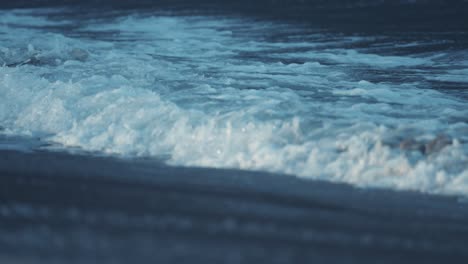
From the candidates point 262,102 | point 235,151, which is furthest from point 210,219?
point 262,102

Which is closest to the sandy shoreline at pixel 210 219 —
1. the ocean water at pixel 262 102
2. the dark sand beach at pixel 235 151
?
the dark sand beach at pixel 235 151

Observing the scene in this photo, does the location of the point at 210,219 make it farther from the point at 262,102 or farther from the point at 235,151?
the point at 262,102

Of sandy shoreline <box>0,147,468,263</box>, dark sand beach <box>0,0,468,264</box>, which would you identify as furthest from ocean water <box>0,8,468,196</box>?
sandy shoreline <box>0,147,468,263</box>

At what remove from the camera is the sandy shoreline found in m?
4.21

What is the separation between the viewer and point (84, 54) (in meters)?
11.1

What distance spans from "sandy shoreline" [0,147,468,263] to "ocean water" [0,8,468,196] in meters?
0.42

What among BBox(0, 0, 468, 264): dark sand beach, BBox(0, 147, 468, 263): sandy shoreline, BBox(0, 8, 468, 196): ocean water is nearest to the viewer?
BBox(0, 147, 468, 263): sandy shoreline

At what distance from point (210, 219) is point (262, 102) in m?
3.10

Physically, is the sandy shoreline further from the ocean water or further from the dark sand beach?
the ocean water

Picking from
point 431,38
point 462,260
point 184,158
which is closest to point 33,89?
point 184,158

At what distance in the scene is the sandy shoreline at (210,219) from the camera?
13.8 feet

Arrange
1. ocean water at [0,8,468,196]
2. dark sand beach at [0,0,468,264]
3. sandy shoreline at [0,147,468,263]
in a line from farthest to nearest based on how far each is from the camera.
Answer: ocean water at [0,8,468,196] < dark sand beach at [0,0,468,264] < sandy shoreline at [0,147,468,263]

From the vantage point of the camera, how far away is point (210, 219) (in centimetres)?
480

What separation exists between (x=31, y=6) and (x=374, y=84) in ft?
46.6
